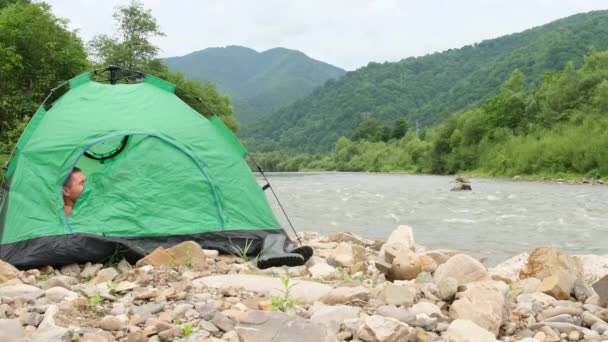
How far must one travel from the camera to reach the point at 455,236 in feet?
37.2

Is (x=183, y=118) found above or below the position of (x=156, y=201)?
above

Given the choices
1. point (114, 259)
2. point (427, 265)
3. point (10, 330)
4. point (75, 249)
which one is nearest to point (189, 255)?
point (114, 259)

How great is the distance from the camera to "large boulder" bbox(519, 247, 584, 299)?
5.17 meters

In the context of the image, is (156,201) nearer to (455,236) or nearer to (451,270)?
(451,270)

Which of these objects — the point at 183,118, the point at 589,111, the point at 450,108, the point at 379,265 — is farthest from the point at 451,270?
the point at 450,108

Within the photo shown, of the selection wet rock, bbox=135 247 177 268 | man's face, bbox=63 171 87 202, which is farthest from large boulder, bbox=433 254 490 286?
man's face, bbox=63 171 87 202

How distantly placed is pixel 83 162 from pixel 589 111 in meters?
46.0

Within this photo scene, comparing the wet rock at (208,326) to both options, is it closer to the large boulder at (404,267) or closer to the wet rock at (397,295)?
the wet rock at (397,295)

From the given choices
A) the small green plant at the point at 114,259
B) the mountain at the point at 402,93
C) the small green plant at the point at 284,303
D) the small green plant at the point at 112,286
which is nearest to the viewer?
the small green plant at the point at 284,303

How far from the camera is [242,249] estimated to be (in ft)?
22.3

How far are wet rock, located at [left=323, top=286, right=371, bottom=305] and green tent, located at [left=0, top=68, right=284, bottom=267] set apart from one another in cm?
262

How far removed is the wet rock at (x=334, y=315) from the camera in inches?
145

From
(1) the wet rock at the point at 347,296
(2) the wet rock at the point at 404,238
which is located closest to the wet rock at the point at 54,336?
(1) the wet rock at the point at 347,296

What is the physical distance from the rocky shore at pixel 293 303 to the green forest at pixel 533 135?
34738 mm
